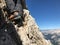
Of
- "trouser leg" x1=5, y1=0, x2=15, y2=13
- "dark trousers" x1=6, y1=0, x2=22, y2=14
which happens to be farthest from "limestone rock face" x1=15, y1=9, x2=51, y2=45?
"trouser leg" x1=5, y1=0, x2=15, y2=13

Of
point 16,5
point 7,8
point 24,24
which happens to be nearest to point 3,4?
point 7,8

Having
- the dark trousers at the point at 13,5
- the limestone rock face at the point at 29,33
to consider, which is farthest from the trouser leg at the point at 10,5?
the limestone rock face at the point at 29,33

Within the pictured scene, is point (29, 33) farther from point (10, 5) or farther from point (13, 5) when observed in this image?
point (10, 5)

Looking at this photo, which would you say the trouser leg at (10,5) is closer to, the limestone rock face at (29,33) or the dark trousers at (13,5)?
the dark trousers at (13,5)

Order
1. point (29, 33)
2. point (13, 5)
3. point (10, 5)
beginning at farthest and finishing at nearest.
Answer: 1. point (29, 33)
2. point (13, 5)
3. point (10, 5)

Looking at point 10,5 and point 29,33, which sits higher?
point 10,5

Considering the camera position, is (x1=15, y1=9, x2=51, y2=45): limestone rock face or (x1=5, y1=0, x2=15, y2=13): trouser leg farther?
(x1=5, y1=0, x2=15, y2=13): trouser leg

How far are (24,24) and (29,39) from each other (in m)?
2.15

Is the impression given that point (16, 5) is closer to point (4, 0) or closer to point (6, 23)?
point (4, 0)

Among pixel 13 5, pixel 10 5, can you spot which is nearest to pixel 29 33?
pixel 13 5

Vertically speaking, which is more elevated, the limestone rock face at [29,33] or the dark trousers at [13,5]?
the dark trousers at [13,5]

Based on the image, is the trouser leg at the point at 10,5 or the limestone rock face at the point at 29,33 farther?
the trouser leg at the point at 10,5

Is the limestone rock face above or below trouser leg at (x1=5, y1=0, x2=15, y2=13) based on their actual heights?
below

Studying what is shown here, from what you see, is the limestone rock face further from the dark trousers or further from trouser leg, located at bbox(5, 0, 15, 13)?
trouser leg, located at bbox(5, 0, 15, 13)
